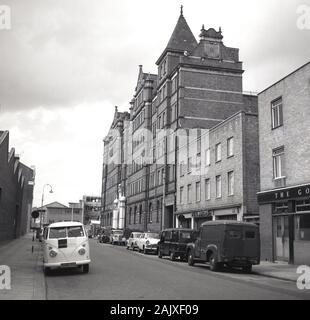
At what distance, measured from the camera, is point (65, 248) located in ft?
58.5

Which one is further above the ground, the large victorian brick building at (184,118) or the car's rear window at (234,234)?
the large victorian brick building at (184,118)

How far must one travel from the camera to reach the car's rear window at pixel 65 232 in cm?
1827

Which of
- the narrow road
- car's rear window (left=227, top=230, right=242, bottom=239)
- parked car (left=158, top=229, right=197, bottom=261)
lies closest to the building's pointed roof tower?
parked car (left=158, top=229, right=197, bottom=261)

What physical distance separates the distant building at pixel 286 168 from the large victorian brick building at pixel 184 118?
4153 millimetres

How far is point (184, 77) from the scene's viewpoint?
48.1 meters

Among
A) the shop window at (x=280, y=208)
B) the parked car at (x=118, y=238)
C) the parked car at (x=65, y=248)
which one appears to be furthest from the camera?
the parked car at (x=118, y=238)

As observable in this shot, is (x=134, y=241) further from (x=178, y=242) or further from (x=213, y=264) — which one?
(x=213, y=264)

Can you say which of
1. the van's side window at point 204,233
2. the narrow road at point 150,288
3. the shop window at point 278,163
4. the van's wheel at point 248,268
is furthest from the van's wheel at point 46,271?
the shop window at point 278,163

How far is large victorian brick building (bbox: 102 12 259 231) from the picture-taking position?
37.7 meters

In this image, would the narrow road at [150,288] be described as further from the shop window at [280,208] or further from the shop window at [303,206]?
the shop window at [280,208]

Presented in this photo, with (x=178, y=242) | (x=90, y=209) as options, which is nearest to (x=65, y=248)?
(x=178, y=242)

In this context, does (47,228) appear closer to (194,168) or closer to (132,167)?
(194,168)
